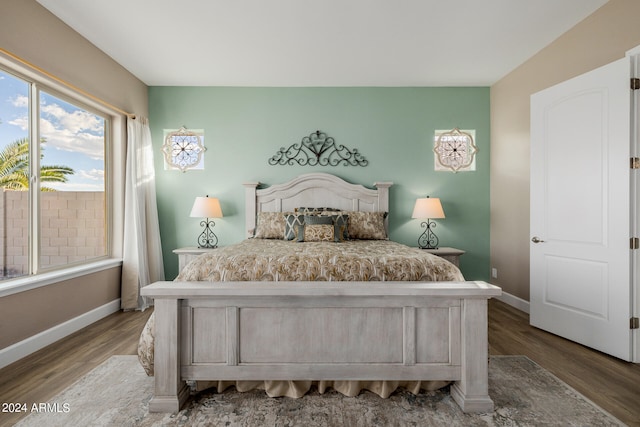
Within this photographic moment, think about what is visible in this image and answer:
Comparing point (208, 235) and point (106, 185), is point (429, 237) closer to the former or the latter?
point (208, 235)

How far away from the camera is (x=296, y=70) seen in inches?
149

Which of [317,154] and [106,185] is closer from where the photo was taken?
[106,185]

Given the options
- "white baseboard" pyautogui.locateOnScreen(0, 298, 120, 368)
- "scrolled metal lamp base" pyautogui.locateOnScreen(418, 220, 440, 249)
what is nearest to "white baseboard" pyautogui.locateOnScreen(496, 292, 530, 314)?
"scrolled metal lamp base" pyautogui.locateOnScreen(418, 220, 440, 249)

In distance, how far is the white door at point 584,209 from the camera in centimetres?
241

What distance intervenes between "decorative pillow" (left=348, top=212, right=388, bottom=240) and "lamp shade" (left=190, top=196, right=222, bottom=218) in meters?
1.64

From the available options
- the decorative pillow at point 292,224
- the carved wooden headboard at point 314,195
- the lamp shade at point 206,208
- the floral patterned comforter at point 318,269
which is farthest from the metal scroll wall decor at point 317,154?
the floral patterned comforter at point 318,269

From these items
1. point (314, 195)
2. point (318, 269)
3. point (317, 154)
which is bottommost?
point (318, 269)

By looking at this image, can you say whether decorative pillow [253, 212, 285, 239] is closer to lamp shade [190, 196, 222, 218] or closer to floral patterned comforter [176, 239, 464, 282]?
lamp shade [190, 196, 222, 218]

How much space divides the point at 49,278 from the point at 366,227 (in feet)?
9.79

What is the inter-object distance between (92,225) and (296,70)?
283 cm

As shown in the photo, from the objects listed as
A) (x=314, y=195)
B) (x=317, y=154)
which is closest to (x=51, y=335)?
(x=314, y=195)

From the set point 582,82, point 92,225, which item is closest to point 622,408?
point 582,82

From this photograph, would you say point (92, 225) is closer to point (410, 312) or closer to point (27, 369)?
point (27, 369)

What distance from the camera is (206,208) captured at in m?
3.89
